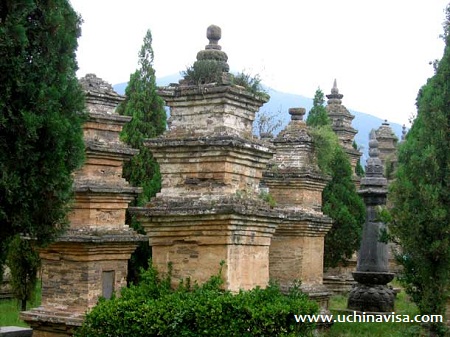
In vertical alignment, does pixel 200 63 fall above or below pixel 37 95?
above

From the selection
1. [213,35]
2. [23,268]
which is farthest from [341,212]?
[213,35]

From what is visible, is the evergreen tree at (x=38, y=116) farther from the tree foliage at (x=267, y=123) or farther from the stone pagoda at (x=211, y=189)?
the tree foliage at (x=267, y=123)

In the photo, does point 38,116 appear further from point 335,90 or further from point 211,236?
point 335,90

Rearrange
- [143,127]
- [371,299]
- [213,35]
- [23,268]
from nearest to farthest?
1. [213,35]
2. [371,299]
3. [23,268]
4. [143,127]

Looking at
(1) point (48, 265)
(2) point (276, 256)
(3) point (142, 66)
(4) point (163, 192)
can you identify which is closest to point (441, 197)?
(2) point (276, 256)

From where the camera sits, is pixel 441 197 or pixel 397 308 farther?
pixel 397 308

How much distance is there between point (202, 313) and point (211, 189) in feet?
Answer: 6.07

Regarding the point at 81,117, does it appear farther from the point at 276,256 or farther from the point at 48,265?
the point at 276,256

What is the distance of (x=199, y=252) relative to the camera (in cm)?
1097

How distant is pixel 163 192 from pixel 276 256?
554cm

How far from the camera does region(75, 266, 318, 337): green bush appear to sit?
10047 millimetres

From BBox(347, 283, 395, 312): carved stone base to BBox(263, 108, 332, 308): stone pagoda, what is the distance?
11.8ft

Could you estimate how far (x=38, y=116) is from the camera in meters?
9.80

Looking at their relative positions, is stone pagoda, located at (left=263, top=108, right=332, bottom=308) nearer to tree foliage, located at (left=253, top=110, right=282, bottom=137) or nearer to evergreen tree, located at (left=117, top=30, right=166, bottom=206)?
evergreen tree, located at (left=117, top=30, right=166, bottom=206)
